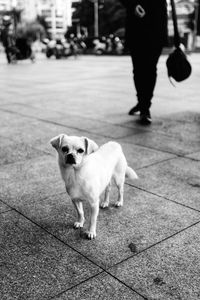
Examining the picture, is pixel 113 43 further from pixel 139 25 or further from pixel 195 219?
pixel 195 219

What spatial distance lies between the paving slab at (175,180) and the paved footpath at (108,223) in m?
0.01

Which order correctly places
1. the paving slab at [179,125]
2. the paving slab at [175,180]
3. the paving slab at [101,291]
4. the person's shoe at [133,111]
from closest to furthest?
1. the paving slab at [101,291]
2. the paving slab at [175,180]
3. the paving slab at [179,125]
4. the person's shoe at [133,111]

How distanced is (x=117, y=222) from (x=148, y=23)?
13.4 ft

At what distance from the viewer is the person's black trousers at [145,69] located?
6324mm

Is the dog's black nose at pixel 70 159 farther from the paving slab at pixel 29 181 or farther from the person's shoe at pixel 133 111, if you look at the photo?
the person's shoe at pixel 133 111

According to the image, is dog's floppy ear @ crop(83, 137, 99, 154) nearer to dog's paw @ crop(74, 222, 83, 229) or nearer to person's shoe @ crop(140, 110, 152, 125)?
dog's paw @ crop(74, 222, 83, 229)

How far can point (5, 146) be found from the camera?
5445 millimetres

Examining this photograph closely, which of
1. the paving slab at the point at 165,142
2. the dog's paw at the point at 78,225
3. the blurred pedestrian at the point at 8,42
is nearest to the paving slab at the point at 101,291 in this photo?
the dog's paw at the point at 78,225

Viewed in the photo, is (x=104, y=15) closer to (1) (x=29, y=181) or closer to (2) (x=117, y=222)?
(1) (x=29, y=181)

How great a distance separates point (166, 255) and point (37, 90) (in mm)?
9186

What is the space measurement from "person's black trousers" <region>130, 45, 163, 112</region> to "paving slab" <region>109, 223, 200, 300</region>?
3.92 metres

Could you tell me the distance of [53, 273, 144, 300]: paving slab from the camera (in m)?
2.25

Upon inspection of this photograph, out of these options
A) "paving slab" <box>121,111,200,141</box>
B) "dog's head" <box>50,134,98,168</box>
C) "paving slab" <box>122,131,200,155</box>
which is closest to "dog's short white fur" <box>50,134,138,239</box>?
"dog's head" <box>50,134,98,168</box>

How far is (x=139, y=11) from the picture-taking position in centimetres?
614
